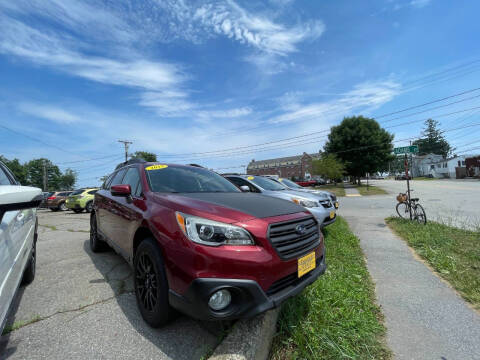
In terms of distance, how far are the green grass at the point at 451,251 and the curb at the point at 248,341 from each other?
99.8 inches

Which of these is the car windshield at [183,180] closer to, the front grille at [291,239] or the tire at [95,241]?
the front grille at [291,239]

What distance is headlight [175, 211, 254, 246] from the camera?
1718 mm

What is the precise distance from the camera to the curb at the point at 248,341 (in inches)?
63.1

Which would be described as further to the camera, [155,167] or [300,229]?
[155,167]

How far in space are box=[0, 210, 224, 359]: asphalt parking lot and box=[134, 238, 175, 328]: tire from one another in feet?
0.57

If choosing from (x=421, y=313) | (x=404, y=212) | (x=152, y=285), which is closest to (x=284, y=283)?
(x=152, y=285)


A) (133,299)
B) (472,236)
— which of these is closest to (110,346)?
(133,299)

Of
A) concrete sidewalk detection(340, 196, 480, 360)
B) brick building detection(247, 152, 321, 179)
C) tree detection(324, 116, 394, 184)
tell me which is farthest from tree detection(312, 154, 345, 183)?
brick building detection(247, 152, 321, 179)

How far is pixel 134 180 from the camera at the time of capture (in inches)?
119

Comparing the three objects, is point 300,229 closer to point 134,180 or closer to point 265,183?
point 134,180

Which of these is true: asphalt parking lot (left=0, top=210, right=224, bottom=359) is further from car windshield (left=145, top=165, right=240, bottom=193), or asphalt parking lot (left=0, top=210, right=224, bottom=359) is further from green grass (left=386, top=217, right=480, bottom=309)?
green grass (left=386, top=217, right=480, bottom=309)

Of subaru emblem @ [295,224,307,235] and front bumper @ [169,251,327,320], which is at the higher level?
subaru emblem @ [295,224,307,235]

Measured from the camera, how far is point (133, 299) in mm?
2625

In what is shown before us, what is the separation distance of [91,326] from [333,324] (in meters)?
2.27
